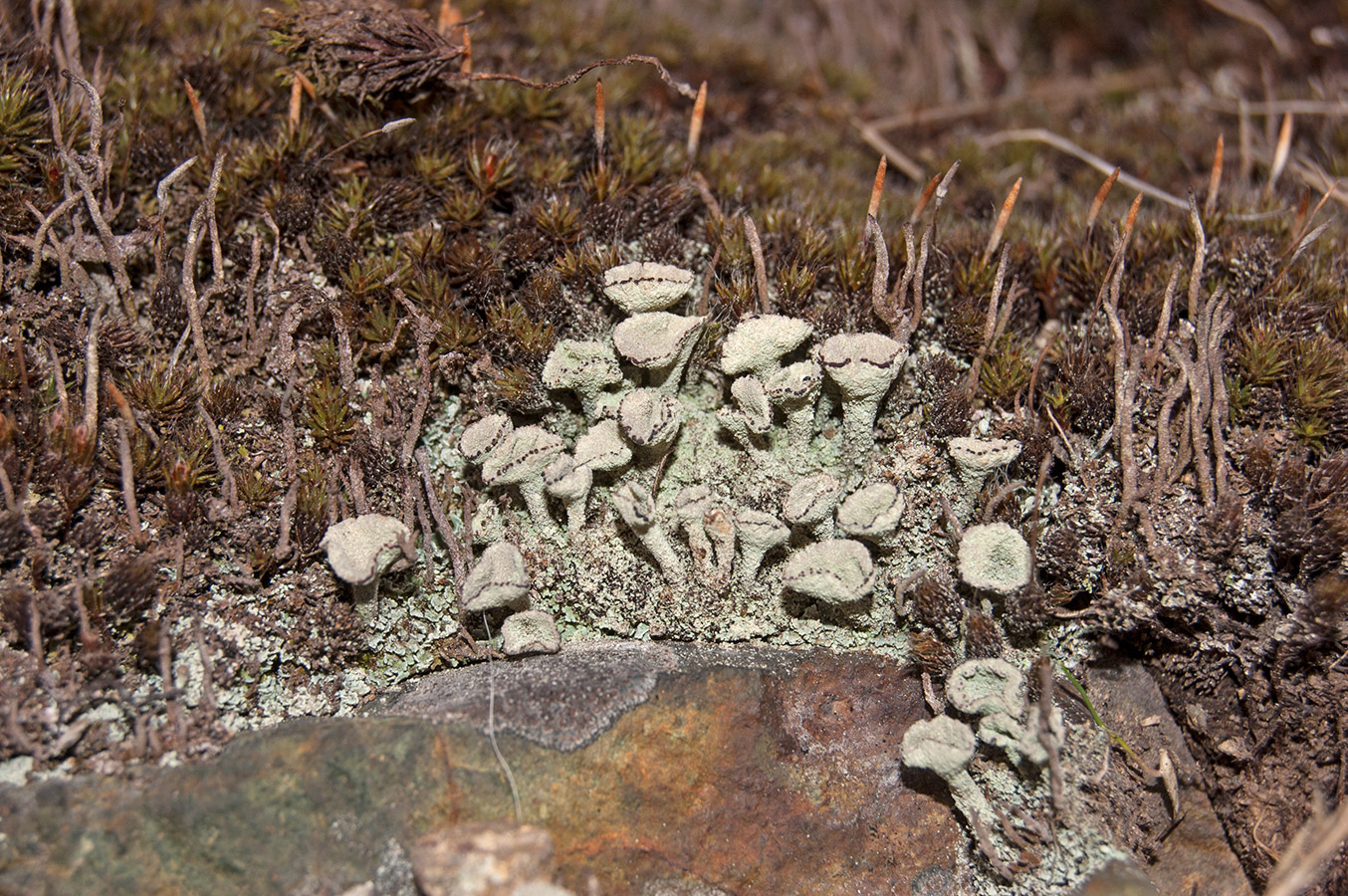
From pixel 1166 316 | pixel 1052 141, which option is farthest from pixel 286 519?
pixel 1052 141

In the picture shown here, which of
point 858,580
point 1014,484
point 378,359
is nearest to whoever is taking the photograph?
point 858,580

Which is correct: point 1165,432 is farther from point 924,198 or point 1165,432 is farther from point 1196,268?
point 924,198

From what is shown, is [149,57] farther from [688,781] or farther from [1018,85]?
[1018,85]

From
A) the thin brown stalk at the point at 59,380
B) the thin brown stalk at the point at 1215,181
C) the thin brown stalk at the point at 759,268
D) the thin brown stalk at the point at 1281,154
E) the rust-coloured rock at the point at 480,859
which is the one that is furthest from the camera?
the thin brown stalk at the point at 1281,154

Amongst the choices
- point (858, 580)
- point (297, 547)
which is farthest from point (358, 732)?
point (858, 580)

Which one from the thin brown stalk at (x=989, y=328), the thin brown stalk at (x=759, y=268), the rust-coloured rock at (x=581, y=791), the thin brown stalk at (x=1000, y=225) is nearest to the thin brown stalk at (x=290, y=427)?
the rust-coloured rock at (x=581, y=791)

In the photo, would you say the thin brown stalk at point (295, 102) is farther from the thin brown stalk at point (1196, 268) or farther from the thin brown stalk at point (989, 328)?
the thin brown stalk at point (1196, 268)

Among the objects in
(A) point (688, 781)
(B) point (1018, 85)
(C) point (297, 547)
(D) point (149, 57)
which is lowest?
(A) point (688, 781)

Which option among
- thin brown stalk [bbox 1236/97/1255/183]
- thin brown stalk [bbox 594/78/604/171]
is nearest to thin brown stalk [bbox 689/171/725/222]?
thin brown stalk [bbox 594/78/604/171]
